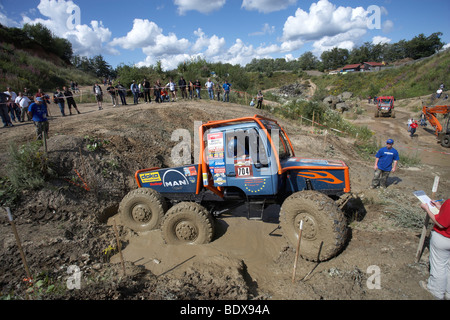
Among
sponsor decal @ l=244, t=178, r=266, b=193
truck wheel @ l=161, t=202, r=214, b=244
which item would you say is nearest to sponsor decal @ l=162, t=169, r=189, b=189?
truck wheel @ l=161, t=202, r=214, b=244

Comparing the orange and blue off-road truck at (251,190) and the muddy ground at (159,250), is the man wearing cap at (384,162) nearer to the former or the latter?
the muddy ground at (159,250)

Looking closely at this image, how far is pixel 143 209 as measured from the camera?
5.45 m

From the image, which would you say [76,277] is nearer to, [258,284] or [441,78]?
[258,284]

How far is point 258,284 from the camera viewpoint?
4.02 m

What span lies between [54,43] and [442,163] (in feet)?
145

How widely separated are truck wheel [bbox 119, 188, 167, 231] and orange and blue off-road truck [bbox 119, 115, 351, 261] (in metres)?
0.02

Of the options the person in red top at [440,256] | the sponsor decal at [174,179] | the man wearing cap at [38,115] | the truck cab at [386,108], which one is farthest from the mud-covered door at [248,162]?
the truck cab at [386,108]

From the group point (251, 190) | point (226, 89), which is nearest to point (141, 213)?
point (251, 190)

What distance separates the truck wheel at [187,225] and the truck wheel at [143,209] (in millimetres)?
605

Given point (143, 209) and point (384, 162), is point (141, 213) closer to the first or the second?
point (143, 209)

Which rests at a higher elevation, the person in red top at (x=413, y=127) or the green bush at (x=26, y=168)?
the green bush at (x=26, y=168)

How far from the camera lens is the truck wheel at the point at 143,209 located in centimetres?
536
